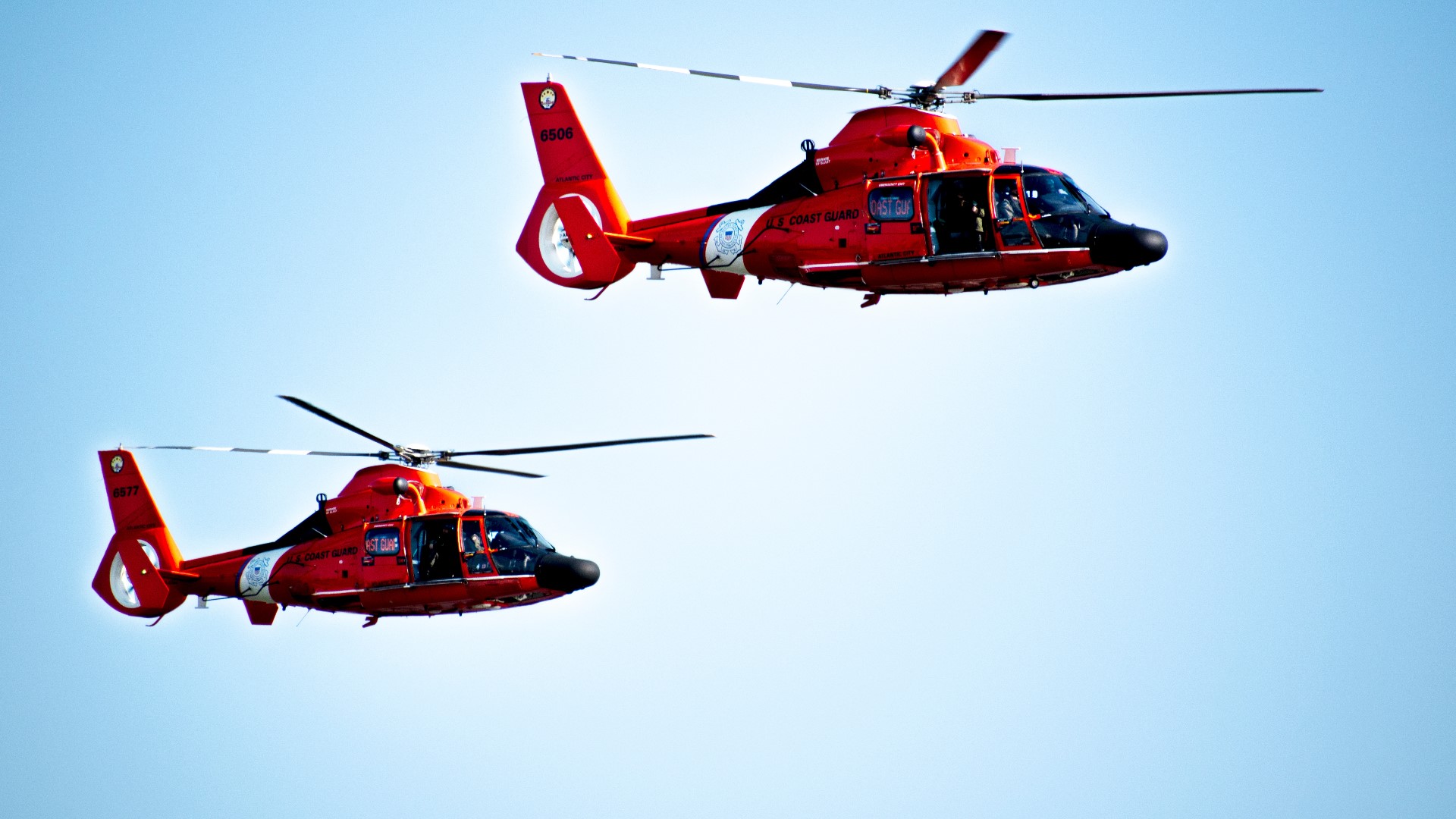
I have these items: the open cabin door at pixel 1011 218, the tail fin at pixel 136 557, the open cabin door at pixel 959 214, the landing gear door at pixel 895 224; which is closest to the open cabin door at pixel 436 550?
the tail fin at pixel 136 557

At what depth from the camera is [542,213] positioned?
125 feet

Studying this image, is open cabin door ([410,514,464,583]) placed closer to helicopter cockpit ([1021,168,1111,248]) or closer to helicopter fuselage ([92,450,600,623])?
helicopter fuselage ([92,450,600,623])

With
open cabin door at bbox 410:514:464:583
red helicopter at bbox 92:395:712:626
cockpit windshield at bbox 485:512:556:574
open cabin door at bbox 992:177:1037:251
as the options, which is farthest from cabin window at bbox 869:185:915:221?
open cabin door at bbox 410:514:464:583

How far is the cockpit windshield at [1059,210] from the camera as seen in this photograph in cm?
3067

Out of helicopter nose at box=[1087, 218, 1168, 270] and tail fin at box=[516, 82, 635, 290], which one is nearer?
helicopter nose at box=[1087, 218, 1168, 270]

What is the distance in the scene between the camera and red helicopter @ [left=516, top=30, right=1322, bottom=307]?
30.8 m

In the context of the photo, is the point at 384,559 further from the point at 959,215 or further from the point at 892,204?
A: the point at 959,215

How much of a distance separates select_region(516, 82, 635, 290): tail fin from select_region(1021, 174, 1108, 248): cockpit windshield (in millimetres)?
8389

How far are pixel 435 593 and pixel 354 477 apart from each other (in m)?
3.53

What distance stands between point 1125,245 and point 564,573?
11.6 meters

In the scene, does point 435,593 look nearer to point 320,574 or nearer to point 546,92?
point 320,574

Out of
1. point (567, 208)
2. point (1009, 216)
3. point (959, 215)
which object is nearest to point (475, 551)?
point (567, 208)

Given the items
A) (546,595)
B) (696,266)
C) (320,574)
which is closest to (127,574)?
(320,574)

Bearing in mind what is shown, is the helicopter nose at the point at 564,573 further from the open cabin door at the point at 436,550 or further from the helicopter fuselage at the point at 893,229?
the helicopter fuselage at the point at 893,229
